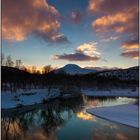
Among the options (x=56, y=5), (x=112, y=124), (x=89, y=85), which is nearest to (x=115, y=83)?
(x=89, y=85)

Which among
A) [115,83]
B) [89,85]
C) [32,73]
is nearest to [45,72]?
[32,73]

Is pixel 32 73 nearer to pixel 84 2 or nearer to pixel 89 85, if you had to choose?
pixel 89 85

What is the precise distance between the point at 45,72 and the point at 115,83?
24333 mm

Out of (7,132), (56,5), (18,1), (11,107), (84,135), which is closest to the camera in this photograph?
(18,1)

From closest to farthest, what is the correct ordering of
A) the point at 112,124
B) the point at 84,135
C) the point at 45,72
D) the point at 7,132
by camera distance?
1. the point at 84,135
2. the point at 7,132
3. the point at 112,124
4. the point at 45,72

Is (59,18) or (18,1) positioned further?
(59,18)

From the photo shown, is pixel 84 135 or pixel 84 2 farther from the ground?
pixel 84 2

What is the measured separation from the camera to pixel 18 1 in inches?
279

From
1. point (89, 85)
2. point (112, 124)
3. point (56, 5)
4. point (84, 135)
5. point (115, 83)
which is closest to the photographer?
point (56, 5)

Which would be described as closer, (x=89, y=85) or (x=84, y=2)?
(x=84, y=2)

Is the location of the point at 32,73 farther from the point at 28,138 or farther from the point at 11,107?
the point at 28,138

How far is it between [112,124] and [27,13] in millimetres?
7472

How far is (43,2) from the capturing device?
7.65 metres

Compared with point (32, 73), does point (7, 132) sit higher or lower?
lower
